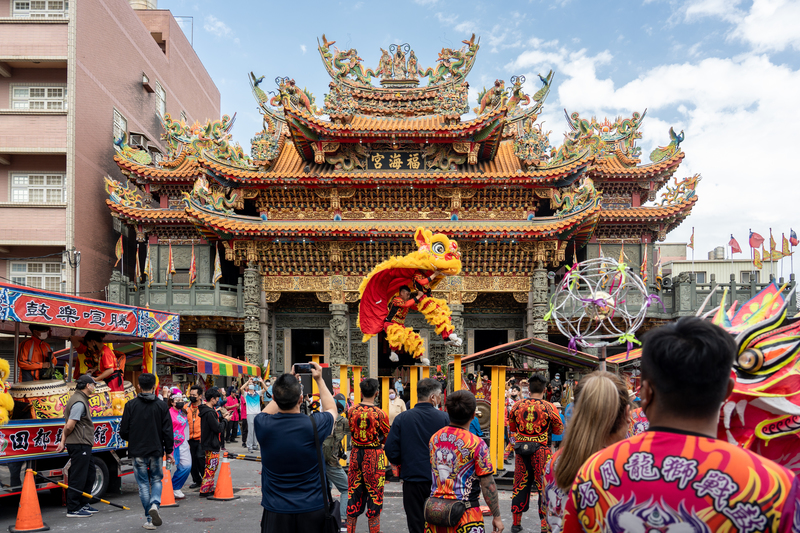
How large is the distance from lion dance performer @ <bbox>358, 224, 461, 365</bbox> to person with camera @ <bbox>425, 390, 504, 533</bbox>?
5175mm

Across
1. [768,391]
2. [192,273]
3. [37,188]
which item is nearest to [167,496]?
[768,391]

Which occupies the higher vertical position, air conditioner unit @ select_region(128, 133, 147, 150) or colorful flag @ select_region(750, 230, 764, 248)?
air conditioner unit @ select_region(128, 133, 147, 150)

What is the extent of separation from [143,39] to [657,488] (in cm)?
2811

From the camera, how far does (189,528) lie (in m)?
7.17

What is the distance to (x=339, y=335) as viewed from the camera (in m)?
19.8

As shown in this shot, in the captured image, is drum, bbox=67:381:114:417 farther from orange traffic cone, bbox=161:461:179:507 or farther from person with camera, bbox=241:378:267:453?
person with camera, bbox=241:378:267:453

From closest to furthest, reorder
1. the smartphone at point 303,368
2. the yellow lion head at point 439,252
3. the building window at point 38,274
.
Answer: the smartphone at point 303,368 → the yellow lion head at point 439,252 → the building window at point 38,274

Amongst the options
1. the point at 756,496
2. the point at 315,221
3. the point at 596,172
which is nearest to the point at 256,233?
the point at 315,221

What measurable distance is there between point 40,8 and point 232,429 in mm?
16530

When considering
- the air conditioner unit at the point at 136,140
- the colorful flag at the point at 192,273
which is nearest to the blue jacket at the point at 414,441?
the colorful flag at the point at 192,273

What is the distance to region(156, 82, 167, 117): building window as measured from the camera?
87.1ft

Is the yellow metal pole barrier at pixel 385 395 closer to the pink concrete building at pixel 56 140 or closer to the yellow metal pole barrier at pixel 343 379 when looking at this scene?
the yellow metal pole barrier at pixel 343 379

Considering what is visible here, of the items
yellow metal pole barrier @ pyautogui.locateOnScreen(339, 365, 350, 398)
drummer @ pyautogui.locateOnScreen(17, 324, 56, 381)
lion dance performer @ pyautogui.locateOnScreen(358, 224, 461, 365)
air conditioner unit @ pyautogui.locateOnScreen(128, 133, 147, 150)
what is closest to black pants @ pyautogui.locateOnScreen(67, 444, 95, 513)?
drummer @ pyautogui.locateOnScreen(17, 324, 56, 381)

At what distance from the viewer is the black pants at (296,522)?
3912 millimetres
